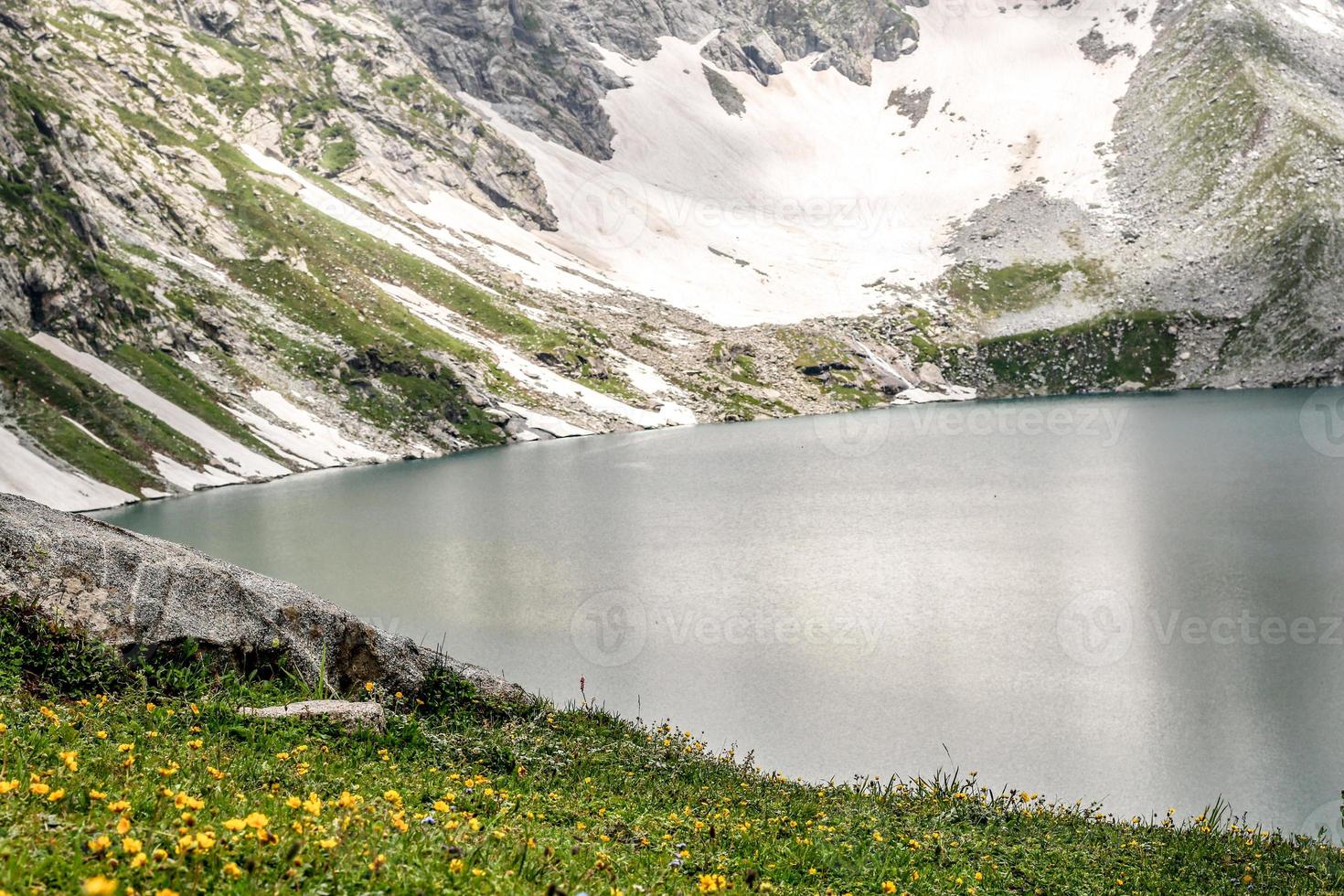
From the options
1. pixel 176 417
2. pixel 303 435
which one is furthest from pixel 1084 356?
pixel 176 417

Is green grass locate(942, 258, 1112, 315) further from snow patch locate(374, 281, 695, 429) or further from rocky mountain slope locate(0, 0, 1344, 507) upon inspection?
snow patch locate(374, 281, 695, 429)

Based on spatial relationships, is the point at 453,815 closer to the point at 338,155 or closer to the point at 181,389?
the point at 181,389

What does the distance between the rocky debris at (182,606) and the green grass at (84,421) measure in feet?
228

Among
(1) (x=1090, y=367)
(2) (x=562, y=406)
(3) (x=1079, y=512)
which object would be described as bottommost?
(2) (x=562, y=406)

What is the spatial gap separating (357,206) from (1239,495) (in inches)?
6333

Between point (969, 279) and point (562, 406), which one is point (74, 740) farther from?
point (969, 279)

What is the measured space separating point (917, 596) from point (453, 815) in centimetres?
3368

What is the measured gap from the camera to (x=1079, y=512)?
54750mm

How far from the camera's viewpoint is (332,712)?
11.7 meters

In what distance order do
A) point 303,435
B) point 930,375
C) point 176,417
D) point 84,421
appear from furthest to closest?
point 930,375
point 303,435
point 176,417
point 84,421

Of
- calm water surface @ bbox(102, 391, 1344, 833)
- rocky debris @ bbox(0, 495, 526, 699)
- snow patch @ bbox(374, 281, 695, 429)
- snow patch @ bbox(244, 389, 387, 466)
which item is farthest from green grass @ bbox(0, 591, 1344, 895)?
snow patch @ bbox(374, 281, 695, 429)

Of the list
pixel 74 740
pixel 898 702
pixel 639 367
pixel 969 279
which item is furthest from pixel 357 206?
pixel 74 740

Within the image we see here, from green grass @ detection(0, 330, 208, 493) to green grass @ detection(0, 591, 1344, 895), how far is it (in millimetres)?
72598

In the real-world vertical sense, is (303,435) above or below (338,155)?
below
